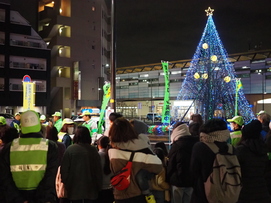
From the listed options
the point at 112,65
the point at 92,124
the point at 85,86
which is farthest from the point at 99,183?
the point at 85,86

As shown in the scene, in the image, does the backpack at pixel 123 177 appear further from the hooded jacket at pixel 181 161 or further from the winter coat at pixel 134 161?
the hooded jacket at pixel 181 161

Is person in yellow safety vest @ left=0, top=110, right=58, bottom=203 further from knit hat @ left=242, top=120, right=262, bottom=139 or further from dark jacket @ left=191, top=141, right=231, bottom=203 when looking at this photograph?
knit hat @ left=242, top=120, right=262, bottom=139

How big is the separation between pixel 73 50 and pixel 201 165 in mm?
43829

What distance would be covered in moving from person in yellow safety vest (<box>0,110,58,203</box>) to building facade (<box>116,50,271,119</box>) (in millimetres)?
22889

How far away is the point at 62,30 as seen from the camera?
151 feet

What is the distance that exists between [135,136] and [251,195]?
1795 mm

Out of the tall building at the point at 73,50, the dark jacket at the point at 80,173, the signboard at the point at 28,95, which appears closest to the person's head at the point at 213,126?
the dark jacket at the point at 80,173

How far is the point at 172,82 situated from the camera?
5656 centimetres

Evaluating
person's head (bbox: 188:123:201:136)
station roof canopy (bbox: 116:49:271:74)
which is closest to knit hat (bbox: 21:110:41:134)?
person's head (bbox: 188:123:201:136)

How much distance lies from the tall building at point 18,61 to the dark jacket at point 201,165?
37863mm

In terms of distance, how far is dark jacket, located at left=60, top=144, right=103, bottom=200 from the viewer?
4383 millimetres

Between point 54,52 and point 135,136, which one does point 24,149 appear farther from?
point 54,52

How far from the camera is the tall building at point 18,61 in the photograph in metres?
38.1

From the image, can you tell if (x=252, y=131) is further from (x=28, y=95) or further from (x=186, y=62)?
(x=186, y=62)
